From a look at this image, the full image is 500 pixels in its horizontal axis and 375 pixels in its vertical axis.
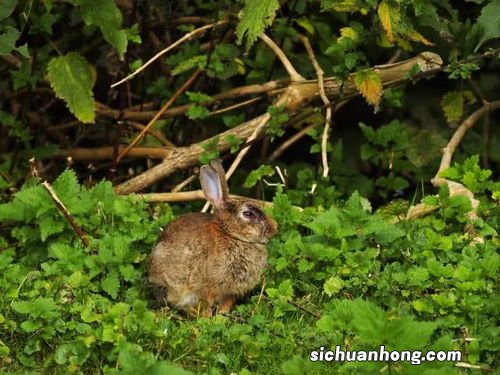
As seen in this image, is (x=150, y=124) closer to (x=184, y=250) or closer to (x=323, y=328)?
(x=184, y=250)

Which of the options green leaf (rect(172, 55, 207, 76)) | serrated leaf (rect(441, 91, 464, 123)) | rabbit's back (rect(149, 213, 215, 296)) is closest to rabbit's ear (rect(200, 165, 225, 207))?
rabbit's back (rect(149, 213, 215, 296))

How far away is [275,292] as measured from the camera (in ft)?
17.1

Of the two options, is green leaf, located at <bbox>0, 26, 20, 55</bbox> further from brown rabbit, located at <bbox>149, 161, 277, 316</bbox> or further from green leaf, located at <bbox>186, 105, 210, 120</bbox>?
green leaf, located at <bbox>186, 105, 210, 120</bbox>

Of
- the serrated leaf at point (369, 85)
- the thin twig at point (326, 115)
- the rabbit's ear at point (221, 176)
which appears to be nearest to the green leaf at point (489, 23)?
the serrated leaf at point (369, 85)

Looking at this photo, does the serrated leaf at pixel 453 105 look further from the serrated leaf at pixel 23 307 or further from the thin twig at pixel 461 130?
the serrated leaf at pixel 23 307

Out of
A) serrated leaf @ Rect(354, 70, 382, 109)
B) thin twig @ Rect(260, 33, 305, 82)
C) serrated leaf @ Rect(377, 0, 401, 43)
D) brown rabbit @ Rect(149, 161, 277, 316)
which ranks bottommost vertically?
brown rabbit @ Rect(149, 161, 277, 316)

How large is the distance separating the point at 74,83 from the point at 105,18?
20.5 inches

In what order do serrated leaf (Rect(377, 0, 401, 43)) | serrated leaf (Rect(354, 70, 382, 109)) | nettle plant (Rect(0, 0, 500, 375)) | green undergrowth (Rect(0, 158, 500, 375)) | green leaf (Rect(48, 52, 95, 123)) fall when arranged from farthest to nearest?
green leaf (Rect(48, 52, 95, 123)) < serrated leaf (Rect(354, 70, 382, 109)) < serrated leaf (Rect(377, 0, 401, 43)) < nettle plant (Rect(0, 0, 500, 375)) < green undergrowth (Rect(0, 158, 500, 375))

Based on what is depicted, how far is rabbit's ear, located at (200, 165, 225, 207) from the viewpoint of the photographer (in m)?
5.84

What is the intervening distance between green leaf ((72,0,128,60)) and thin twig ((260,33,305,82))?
1.18 meters

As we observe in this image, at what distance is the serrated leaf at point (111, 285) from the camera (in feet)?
17.7

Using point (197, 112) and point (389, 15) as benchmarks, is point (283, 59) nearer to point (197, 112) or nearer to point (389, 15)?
point (197, 112)

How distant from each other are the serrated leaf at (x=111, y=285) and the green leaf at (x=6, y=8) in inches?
58.4

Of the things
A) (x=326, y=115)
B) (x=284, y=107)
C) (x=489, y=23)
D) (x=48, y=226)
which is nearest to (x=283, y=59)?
(x=284, y=107)
